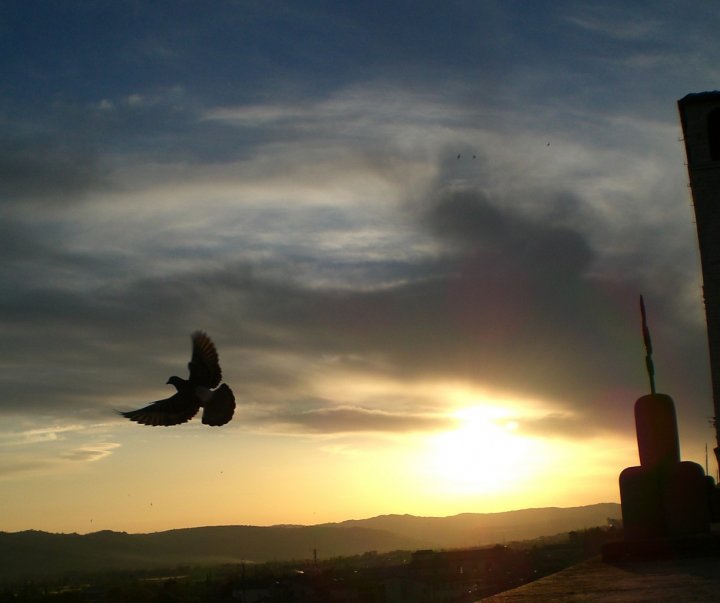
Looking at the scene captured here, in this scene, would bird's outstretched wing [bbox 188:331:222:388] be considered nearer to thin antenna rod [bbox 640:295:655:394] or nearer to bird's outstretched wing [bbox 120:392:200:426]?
bird's outstretched wing [bbox 120:392:200:426]

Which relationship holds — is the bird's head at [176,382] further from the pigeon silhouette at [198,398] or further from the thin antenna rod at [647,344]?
the thin antenna rod at [647,344]

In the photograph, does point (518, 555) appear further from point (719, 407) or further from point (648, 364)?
point (648, 364)

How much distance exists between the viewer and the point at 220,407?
50.9ft

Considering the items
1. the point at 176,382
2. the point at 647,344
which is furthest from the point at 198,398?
the point at 647,344

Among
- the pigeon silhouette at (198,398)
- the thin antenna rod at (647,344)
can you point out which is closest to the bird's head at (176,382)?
the pigeon silhouette at (198,398)

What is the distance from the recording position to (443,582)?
258ft

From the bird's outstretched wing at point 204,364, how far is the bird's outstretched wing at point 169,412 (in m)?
0.42

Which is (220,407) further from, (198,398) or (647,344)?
(647,344)

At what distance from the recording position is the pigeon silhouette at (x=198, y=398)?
50.1ft

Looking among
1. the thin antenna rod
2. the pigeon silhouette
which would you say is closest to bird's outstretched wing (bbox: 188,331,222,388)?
the pigeon silhouette

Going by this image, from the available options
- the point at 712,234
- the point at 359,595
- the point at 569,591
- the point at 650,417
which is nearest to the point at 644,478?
the point at 650,417

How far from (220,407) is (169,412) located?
0.89m

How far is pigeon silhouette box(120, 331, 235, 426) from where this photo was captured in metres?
15.3

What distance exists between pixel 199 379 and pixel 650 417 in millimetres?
8655
